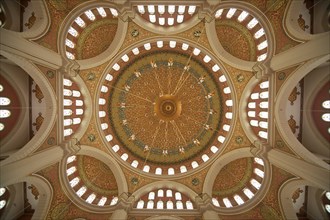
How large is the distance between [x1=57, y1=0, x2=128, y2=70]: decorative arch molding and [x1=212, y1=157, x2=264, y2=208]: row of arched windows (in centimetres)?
1461

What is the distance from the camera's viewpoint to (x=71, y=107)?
17672 millimetres

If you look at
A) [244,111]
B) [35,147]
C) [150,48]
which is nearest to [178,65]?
[150,48]

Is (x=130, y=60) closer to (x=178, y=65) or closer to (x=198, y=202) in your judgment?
(x=178, y=65)

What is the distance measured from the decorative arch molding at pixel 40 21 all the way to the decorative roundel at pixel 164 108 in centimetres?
662

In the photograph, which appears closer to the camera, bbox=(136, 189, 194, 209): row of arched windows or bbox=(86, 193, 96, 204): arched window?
bbox=(86, 193, 96, 204): arched window

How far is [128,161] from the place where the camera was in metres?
20.8

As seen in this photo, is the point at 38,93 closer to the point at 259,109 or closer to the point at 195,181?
the point at 195,181

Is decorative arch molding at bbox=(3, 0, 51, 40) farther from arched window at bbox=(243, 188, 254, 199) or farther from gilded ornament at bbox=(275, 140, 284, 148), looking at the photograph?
arched window at bbox=(243, 188, 254, 199)

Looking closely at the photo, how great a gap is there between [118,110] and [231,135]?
1046cm

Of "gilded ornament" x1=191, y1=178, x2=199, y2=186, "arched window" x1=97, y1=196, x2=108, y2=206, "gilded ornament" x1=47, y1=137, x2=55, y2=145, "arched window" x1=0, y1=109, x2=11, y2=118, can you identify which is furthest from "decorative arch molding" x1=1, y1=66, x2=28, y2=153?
"gilded ornament" x1=191, y1=178, x2=199, y2=186

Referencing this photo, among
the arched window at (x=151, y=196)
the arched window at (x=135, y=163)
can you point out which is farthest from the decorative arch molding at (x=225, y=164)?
the arched window at (x=135, y=163)

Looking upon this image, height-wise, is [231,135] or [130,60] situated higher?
[130,60]

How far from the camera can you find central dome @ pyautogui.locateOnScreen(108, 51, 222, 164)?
67.5ft

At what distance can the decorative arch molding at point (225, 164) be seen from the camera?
16.7 m
